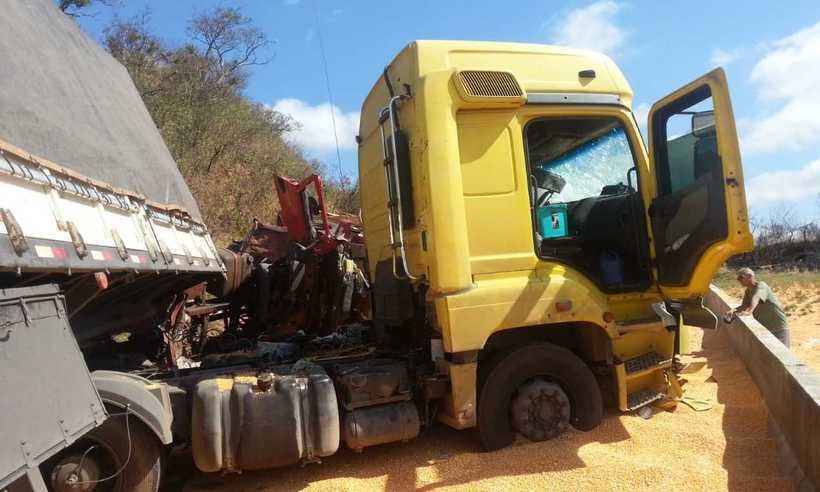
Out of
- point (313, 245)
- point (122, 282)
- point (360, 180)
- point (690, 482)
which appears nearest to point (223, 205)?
point (313, 245)

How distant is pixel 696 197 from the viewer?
13.6 ft

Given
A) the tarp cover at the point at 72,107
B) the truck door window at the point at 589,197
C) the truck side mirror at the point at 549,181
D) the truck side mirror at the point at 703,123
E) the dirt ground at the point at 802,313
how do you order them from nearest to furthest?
the tarp cover at the point at 72,107
the truck side mirror at the point at 703,123
the truck door window at the point at 589,197
the truck side mirror at the point at 549,181
the dirt ground at the point at 802,313

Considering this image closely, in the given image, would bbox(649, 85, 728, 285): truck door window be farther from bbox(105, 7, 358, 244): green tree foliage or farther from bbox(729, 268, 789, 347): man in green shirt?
bbox(105, 7, 358, 244): green tree foliage

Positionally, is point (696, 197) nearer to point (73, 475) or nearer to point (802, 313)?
point (73, 475)

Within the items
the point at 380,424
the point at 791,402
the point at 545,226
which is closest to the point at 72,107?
the point at 380,424

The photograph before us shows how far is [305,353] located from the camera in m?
5.12

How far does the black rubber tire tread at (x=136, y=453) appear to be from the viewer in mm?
3373

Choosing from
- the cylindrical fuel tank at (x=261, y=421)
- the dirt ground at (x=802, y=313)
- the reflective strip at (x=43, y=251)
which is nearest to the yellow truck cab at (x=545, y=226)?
the cylindrical fuel tank at (x=261, y=421)

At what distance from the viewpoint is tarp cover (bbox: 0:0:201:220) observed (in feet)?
9.80

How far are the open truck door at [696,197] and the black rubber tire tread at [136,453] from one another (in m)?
3.76

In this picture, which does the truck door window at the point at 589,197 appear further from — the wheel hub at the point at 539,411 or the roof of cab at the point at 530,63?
the wheel hub at the point at 539,411

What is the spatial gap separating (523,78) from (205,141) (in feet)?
57.1

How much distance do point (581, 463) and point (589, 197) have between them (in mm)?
2075

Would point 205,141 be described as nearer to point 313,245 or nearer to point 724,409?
point 313,245
